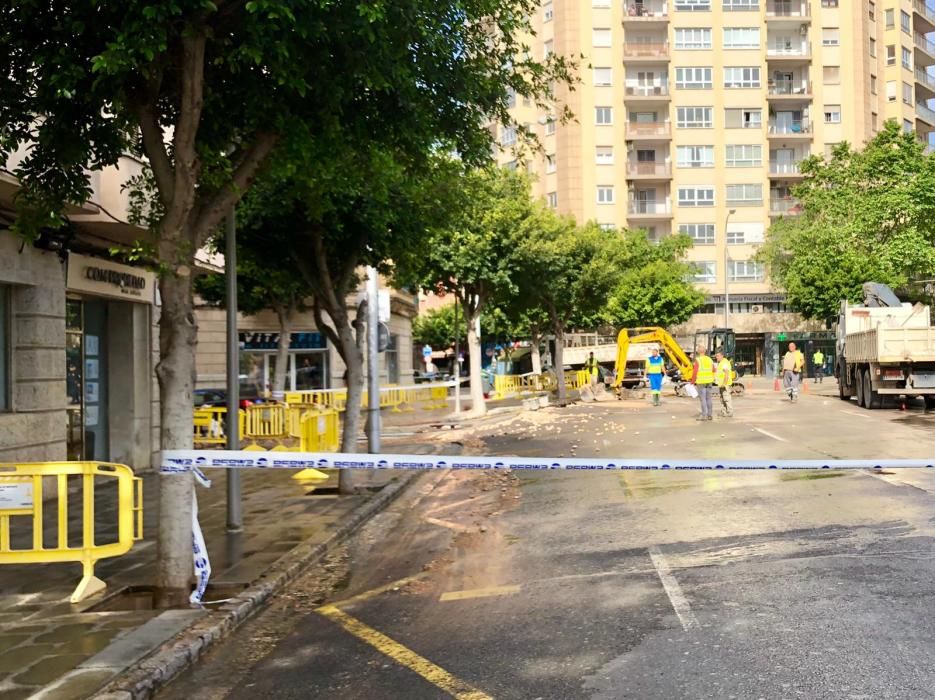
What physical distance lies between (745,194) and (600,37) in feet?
47.9

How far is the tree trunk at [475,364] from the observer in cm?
2588

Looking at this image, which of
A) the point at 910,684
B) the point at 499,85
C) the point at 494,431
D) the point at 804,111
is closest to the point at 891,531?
the point at 910,684

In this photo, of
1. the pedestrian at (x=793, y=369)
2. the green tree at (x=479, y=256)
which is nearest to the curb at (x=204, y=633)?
the green tree at (x=479, y=256)

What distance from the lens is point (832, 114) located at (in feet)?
200

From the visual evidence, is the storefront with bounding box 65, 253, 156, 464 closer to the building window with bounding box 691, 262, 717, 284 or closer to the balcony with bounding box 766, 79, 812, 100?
the building window with bounding box 691, 262, 717, 284

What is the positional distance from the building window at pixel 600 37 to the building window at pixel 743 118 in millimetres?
9396

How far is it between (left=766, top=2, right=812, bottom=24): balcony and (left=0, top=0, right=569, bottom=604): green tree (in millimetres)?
59344

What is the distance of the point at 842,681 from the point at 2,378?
10364 mm

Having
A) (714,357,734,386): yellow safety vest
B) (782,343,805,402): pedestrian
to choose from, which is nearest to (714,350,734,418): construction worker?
(714,357,734,386): yellow safety vest

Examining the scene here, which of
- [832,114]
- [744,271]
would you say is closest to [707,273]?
[744,271]

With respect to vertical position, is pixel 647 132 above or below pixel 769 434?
above

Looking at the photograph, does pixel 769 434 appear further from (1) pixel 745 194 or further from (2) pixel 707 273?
(1) pixel 745 194

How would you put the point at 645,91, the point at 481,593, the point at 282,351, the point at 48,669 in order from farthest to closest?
the point at 645,91, the point at 282,351, the point at 481,593, the point at 48,669

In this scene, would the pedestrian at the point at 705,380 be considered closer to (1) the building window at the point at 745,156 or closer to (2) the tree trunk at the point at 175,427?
(2) the tree trunk at the point at 175,427
